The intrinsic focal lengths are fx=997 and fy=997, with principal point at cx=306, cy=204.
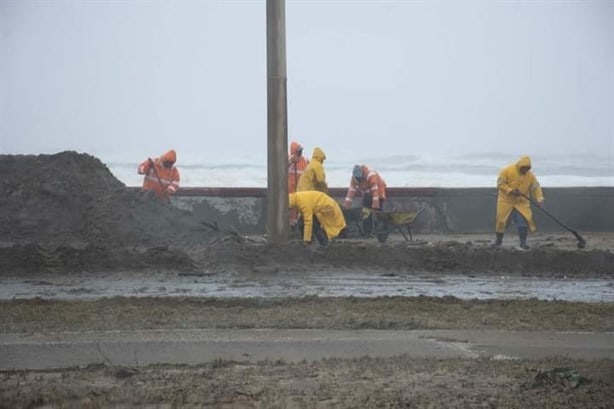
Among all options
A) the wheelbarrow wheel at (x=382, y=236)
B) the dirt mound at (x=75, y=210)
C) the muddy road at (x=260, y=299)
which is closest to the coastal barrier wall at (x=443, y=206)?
the muddy road at (x=260, y=299)

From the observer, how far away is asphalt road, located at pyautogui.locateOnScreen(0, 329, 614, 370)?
7953 millimetres

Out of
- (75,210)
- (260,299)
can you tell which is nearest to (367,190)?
(75,210)

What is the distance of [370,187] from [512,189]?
3.21 metres

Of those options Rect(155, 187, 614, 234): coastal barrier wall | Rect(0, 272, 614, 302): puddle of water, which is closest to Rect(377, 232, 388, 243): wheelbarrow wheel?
Rect(155, 187, 614, 234): coastal barrier wall

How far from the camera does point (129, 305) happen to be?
10734 mm

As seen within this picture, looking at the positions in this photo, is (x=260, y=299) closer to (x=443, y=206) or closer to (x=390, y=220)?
(x=390, y=220)

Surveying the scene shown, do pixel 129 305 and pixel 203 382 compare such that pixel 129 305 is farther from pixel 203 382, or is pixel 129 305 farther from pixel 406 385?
pixel 406 385

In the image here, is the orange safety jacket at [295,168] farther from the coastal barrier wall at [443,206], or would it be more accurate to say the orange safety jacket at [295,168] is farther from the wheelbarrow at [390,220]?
the wheelbarrow at [390,220]

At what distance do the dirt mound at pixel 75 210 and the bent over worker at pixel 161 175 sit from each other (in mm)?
881

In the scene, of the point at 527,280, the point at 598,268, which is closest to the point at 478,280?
the point at 527,280

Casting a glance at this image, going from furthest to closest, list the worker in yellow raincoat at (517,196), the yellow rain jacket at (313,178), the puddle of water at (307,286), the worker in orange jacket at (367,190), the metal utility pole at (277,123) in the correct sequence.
Answer: the worker in orange jacket at (367,190) → the yellow rain jacket at (313,178) → the worker in yellow raincoat at (517,196) → the metal utility pole at (277,123) → the puddle of water at (307,286)

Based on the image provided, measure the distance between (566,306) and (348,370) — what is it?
4.50 metres

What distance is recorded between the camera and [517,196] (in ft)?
59.4

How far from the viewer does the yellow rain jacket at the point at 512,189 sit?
18.0m
